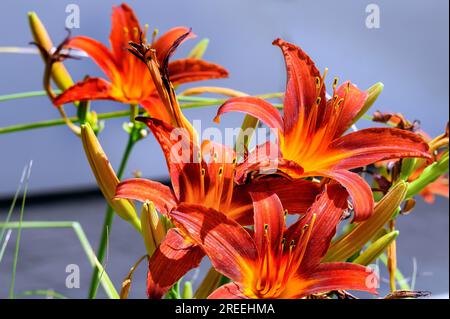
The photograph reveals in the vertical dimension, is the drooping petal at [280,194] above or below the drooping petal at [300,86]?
below

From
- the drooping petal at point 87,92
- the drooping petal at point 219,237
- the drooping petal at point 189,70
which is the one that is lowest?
the drooping petal at point 219,237

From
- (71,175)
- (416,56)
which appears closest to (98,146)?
(416,56)

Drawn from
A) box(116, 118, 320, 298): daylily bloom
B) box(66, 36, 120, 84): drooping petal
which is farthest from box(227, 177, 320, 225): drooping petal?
box(66, 36, 120, 84): drooping petal

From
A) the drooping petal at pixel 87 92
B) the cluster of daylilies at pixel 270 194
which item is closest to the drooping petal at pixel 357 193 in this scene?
the cluster of daylilies at pixel 270 194

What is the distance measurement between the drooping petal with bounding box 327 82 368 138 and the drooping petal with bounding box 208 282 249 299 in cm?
5

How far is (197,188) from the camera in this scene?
185 mm

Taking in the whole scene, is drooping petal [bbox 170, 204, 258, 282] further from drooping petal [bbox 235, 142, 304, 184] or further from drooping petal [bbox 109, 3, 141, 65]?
drooping petal [bbox 109, 3, 141, 65]

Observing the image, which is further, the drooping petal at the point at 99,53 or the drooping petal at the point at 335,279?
Result: the drooping petal at the point at 99,53

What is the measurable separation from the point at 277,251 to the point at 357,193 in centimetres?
2

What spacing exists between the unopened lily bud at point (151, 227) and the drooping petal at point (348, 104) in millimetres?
50

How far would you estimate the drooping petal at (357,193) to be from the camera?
6.9 inches

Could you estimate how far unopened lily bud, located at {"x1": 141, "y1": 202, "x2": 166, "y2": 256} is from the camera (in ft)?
0.61

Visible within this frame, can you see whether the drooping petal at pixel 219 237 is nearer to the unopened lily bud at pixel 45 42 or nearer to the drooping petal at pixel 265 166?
the drooping petal at pixel 265 166
